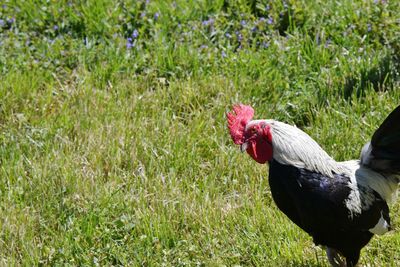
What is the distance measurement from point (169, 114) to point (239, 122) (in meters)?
1.62

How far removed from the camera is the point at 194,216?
5.26m

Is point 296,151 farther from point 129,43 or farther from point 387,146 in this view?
point 129,43

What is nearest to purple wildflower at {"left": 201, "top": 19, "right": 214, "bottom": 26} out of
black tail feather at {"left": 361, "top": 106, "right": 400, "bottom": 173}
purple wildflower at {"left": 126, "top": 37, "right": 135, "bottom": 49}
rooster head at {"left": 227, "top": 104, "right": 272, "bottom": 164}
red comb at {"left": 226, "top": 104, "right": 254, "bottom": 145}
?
purple wildflower at {"left": 126, "top": 37, "right": 135, "bottom": 49}

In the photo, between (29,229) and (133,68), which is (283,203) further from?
(133,68)

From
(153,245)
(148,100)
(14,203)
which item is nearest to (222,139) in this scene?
(148,100)

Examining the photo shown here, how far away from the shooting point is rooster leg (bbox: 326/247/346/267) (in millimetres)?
4800

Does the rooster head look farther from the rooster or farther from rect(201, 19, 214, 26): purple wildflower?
rect(201, 19, 214, 26): purple wildflower

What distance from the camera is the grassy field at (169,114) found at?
511 cm

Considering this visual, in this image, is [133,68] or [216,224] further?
[133,68]

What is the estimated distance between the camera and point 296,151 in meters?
4.45

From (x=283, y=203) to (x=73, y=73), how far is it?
9.01 feet

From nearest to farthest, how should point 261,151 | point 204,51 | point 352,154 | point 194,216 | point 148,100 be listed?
point 261,151, point 194,216, point 352,154, point 148,100, point 204,51

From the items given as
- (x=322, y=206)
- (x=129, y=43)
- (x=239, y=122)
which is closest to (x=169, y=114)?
(x=129, y=43)

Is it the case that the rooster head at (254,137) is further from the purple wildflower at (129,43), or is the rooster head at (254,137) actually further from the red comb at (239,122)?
the purple wildflower at (129,43)
